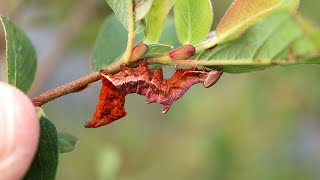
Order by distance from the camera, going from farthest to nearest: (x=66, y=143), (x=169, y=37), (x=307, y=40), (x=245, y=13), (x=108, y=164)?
(x=108, y=164) < (x=169, y=37) < (x=66, y=143) < (x=245, y=13) < (x=307, y=40)

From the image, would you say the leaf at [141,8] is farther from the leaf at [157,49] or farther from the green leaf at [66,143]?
the green leaf at [66,143]

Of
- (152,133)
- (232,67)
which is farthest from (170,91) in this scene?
(152,133)

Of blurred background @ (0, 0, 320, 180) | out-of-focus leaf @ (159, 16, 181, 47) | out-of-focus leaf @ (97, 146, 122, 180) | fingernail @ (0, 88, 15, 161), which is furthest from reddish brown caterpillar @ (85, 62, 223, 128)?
blurred background @ (0, 0, 320, 180)

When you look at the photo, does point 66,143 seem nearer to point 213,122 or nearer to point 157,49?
point 157,49

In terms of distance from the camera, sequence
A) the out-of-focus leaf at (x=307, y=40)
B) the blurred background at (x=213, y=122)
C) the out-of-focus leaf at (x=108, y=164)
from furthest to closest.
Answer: the blurred background at (x=213, y=122) → the out-of-focus leaf at (x=108, y=164) → the out-of-focus leaf at (x=307, y=40)

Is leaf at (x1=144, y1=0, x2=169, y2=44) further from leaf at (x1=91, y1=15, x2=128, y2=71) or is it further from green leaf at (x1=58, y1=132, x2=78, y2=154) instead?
leaf at (x1=91, y1=15, x2=128, y2=71)

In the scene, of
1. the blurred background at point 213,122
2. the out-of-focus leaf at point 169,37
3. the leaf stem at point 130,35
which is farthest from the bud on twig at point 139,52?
the blurred background at point 213,122

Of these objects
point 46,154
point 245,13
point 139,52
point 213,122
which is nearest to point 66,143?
point 46,154
